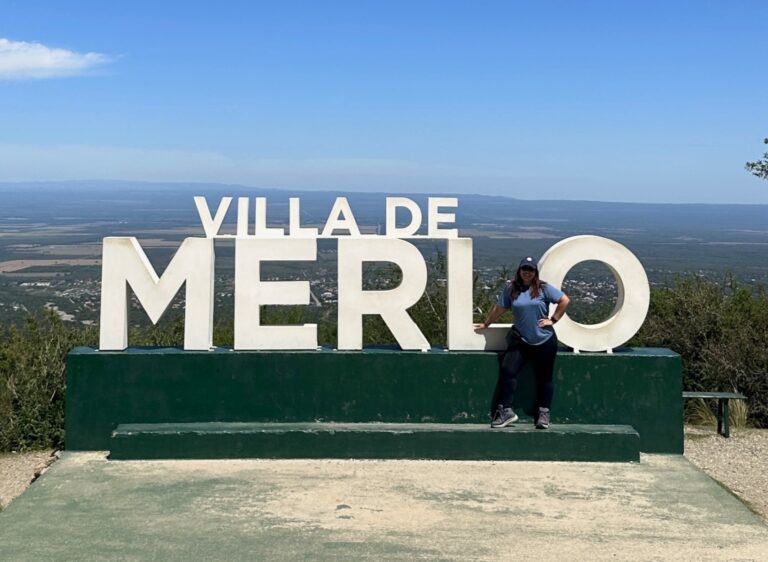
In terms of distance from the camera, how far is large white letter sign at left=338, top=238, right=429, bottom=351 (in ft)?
28.7

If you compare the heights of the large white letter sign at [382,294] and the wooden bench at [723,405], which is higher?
the large white letter sign at [382,294]

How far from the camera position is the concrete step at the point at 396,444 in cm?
823

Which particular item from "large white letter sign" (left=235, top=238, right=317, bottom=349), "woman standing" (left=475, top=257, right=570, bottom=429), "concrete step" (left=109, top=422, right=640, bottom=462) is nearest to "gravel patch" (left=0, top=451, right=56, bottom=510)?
"concrete step" (left=109, top=422, right=640, bottom=462)

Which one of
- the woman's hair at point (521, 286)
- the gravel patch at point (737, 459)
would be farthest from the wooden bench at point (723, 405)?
the woman's hair at point (521, 286)

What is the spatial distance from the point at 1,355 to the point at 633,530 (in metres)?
11.2

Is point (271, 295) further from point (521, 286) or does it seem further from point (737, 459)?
point (737, 459)

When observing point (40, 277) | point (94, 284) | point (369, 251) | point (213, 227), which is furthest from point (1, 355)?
point (40, 277)

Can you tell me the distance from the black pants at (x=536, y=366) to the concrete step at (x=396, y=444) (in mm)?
369

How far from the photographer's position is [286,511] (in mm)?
6777

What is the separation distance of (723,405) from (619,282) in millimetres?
4471

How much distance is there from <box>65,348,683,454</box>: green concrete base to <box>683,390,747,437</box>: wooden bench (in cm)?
294

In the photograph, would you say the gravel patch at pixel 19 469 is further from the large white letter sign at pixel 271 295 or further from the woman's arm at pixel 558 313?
the woman's arm at pixel 558 313

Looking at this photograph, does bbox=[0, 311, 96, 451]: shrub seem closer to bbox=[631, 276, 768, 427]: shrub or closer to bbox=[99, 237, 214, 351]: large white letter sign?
bbox=[99, 237, 214, 351]: large white letter sign

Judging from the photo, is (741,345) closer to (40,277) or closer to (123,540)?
(123,540)
